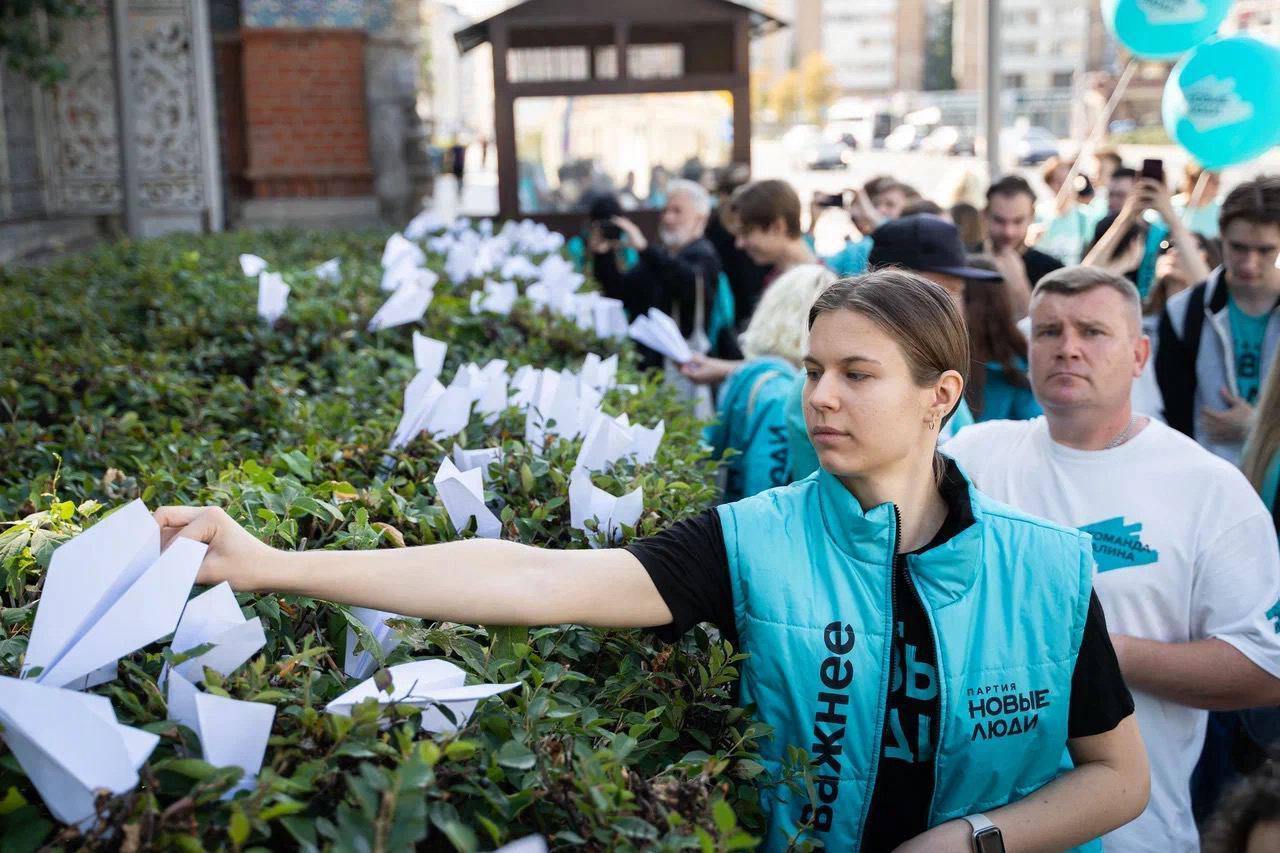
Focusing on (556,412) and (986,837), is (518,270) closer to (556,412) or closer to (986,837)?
(556,412)

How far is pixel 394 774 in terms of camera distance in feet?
4.77

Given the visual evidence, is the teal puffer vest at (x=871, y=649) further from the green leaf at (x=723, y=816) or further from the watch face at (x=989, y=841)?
the green leaf at (x=723, y=816)

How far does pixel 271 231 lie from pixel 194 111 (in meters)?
3.79

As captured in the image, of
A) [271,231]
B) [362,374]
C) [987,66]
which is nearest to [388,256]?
[362,374]

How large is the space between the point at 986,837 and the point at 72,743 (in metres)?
1.32

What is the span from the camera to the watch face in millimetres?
2018

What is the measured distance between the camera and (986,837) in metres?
2.03

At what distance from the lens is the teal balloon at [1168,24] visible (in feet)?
26.2

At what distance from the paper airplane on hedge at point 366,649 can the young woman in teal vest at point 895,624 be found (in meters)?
0.22

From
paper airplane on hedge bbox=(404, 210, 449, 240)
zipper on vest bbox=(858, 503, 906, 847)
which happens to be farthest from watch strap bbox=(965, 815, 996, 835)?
paper airplane on hedge bbox=(404, 210, 449, 240)

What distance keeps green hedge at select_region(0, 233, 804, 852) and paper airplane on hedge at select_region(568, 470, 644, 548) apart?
43 mm

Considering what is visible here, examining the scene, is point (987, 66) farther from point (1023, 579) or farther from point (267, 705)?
point (267, 705)

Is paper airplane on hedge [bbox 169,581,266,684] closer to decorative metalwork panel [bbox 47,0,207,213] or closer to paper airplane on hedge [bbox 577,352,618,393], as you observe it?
paper airplane on hedge [bbox 577,352,618,393]

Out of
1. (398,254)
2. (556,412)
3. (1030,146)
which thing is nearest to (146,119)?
(398,254)
